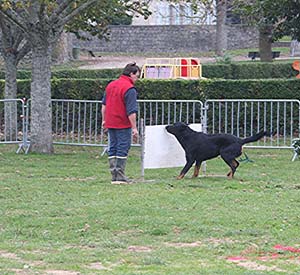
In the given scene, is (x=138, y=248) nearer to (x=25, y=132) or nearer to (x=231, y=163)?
(x=231, y=163)

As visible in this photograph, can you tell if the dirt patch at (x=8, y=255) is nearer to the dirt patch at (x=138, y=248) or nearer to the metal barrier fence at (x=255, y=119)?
the dirt patch at (x=138, y=248)

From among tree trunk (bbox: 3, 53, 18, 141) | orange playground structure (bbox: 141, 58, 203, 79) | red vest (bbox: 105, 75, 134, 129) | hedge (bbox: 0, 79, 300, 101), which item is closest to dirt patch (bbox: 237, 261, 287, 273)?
red vest (bbox: 105, 75, 134, 129)

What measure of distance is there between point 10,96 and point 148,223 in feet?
34.1

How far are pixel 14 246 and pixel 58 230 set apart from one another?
2.86 ft

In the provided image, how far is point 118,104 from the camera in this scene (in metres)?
12.6

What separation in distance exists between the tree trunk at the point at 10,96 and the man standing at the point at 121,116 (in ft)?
19.7

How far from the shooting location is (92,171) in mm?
14664

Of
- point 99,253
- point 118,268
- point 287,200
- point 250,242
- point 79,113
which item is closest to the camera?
point 118,268

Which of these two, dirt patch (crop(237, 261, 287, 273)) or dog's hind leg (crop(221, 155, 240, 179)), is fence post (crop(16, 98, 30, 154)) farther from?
dirt patch (crop(237, 261, 287, 273))

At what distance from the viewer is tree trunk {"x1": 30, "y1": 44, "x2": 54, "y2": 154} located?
55.3 ft

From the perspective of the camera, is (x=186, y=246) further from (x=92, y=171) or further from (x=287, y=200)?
(x=92, y=171)

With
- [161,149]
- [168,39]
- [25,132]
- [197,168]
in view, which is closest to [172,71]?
[25,132]

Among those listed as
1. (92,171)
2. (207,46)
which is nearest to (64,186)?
(92,171)

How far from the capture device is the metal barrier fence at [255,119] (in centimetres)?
1862
